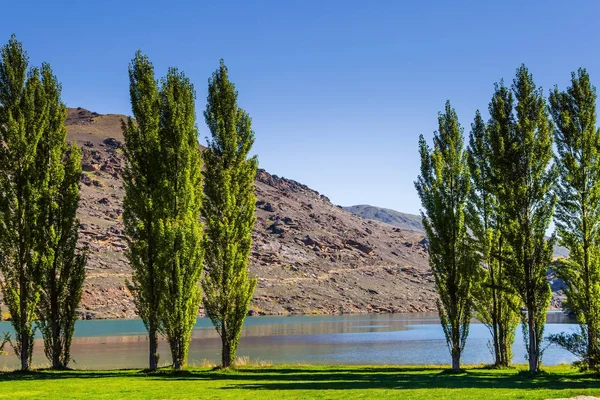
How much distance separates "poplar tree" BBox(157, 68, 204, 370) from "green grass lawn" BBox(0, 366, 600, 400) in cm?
299

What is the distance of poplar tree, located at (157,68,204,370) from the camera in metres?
31.5

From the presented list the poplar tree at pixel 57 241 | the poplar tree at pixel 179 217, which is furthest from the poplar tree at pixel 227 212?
the poplar tree at pixel 57 241

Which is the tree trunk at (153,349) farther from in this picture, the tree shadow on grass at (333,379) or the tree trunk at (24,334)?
the tree trunk at (24,334)

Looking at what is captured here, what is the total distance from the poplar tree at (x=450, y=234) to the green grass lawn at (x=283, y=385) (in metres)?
3.50

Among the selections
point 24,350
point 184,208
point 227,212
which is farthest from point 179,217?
point 24,350

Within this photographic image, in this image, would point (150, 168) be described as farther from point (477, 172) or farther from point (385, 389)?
point (477, 172)

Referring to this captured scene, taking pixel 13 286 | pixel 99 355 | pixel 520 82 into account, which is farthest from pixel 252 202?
pixel 99 355

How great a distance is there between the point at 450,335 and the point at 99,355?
143 feet

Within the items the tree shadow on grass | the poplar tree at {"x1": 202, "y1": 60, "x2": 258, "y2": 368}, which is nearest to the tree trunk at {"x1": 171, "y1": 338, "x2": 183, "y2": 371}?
the tree shadow on grass

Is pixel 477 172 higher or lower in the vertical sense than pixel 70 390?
higher

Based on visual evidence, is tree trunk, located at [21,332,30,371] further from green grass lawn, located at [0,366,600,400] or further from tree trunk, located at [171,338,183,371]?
tree trunk, located at [171,338,183,371]

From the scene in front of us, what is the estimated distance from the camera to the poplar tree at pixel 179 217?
31453 millimetres

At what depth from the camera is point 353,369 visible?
35125 millimetres

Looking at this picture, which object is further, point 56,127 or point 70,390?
point 56,127
